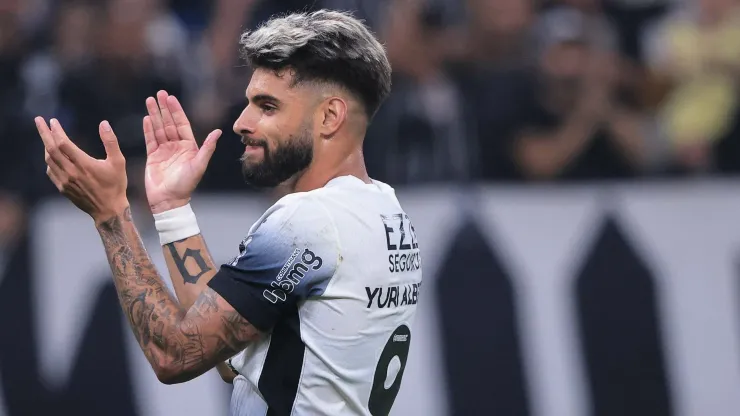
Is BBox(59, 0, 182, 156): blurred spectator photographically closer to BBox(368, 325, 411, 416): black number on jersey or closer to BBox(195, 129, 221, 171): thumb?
BBox(195, 129, 221, 171): thumb

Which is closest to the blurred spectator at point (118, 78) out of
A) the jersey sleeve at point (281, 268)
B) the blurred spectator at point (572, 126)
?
the blurred spectator at point (572, 126)

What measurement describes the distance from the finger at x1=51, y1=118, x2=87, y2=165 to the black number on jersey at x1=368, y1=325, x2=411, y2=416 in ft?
3.60

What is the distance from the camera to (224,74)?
779 centimetres

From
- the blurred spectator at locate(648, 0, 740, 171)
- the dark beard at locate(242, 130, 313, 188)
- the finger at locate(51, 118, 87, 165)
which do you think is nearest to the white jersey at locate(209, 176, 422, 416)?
the dark beard at locate(242, 130, 313, 188)

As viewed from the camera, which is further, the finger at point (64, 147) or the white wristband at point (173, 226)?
the white wristband at point (173, 226)

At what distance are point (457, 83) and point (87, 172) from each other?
15.0 feet

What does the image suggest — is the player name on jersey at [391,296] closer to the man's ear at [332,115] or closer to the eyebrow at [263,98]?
the man's ear at [332,115]

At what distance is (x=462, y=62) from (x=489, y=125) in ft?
1.58

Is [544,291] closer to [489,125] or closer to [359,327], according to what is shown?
[489,125]

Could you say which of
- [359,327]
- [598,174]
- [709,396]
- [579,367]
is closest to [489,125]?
[598,174]

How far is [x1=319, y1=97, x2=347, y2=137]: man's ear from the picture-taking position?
3.59 metres

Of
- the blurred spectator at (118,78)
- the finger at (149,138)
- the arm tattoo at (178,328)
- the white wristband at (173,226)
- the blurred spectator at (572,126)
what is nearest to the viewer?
the arm tattoo at (178,328)

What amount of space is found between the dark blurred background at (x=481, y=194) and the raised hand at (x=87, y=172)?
3.99 metres

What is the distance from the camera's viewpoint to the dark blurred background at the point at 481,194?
756cm
